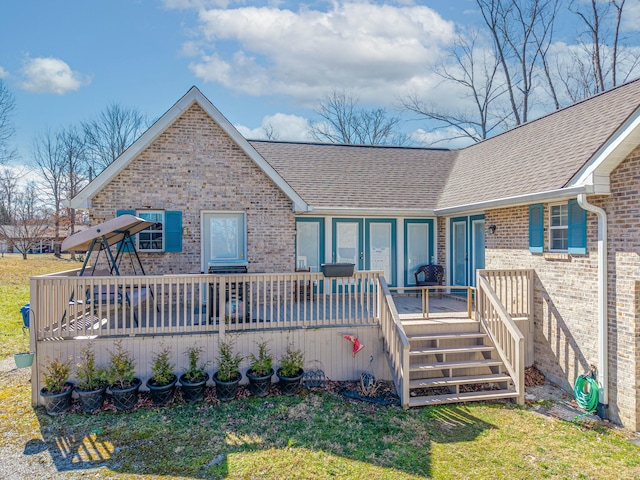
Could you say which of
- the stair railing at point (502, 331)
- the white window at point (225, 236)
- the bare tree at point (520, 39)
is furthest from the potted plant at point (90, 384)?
the bare tree at point (520, 39)

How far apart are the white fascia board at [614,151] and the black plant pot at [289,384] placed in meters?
5.49

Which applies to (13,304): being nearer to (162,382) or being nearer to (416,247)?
(162,382)

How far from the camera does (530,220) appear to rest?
775 cm

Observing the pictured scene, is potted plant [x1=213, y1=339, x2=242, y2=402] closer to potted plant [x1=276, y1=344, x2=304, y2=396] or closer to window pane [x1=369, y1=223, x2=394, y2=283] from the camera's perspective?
potted plant [x1=276, y1=344, x2=304, y2=396]

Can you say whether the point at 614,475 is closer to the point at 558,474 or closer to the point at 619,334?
the point at 558,474

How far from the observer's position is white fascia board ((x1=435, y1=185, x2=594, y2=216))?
625 cm

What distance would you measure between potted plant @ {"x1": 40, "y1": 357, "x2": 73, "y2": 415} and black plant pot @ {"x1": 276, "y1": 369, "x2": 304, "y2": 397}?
310 cm

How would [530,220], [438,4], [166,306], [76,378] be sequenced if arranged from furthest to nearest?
[438,4] → [166,306] → [530,220] → [76,378]

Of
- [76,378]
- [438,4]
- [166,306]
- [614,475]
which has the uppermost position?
[438,4]

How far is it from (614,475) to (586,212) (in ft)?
12.7

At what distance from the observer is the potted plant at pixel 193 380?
19.9 feet

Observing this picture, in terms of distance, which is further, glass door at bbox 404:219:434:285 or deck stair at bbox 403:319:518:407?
glass door at bbox 404:219:434:285

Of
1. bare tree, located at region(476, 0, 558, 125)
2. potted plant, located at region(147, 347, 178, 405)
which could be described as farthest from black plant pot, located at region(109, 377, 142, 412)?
bare tree, located at region(476, 0, 558, 125)

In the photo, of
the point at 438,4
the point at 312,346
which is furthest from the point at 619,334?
the point at 438,4
